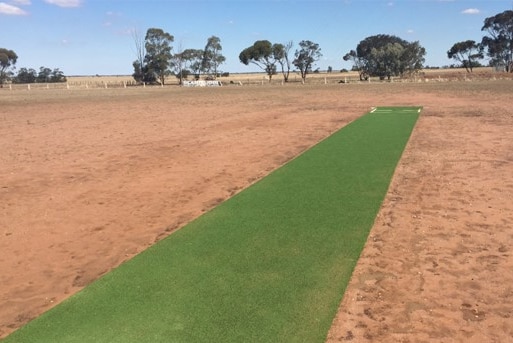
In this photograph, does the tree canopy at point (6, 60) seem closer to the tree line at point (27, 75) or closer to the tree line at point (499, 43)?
the tree line at point (27, 75)

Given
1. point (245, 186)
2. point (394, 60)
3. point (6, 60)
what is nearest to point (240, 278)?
point (245, 186)

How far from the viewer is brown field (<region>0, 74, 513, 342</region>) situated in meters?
4.43

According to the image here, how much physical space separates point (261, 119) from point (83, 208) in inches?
510

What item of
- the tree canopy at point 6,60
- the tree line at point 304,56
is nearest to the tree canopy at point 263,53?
the tree line at point 304,56

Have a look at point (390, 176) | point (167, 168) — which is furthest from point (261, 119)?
point (390, 176)

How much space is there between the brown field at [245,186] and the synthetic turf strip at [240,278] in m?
0.25

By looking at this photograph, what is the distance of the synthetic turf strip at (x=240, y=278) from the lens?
4.04 meters

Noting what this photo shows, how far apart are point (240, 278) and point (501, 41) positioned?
93.8 metres

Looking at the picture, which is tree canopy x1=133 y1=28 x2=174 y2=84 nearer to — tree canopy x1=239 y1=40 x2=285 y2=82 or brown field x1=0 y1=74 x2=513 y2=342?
tree canopy x1=239 y1=40 x2=285 y2=82

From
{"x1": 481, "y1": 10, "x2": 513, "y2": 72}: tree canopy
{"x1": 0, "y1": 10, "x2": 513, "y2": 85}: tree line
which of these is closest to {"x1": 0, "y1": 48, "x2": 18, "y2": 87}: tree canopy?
{"x1": 0, "y1": 10, "x2": 513, "y2": 85}: tree line

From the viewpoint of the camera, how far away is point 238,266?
5.27 meters

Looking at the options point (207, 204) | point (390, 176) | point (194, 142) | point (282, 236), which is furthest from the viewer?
point (194, 142)

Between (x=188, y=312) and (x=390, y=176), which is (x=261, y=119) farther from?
(x=188, y=312)

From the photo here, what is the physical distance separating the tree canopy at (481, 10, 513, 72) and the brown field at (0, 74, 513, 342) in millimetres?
79281
